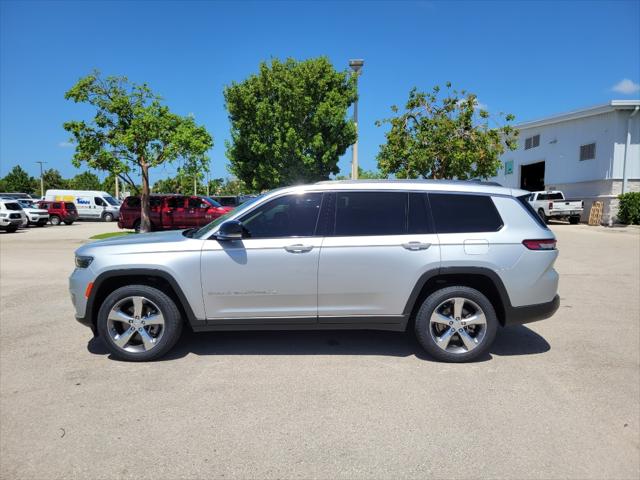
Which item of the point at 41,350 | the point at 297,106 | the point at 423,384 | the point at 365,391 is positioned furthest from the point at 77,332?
the point at 297,106

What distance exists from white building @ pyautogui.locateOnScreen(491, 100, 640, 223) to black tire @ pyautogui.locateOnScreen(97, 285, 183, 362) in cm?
2878

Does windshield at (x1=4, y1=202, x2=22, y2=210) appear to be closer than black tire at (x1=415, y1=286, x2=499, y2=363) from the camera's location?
No

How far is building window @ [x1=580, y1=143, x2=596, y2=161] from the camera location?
2775 centimetres

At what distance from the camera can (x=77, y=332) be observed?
544 cm

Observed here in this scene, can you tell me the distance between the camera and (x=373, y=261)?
4.28 metres

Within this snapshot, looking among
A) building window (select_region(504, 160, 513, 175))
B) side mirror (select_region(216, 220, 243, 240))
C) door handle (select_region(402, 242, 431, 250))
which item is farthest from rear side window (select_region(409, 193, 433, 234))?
building window (select_region(504, 160, 513, 175))

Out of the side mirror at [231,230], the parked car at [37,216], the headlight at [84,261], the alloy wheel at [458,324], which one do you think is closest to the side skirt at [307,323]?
the alloy wheel at [458,324]

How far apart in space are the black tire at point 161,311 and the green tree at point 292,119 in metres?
18.6

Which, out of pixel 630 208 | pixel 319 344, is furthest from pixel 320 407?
pixel 630 208

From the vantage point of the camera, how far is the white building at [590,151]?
25938mm

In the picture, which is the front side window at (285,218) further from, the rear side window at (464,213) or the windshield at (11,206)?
the windshield at (11,206)

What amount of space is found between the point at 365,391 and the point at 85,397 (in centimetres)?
231

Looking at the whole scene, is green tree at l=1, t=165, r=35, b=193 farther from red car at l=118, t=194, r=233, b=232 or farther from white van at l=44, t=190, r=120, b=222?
red car at l=118, t=194, r=233, b=232

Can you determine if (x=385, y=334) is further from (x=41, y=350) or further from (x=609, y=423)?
(x=41, y=350)
